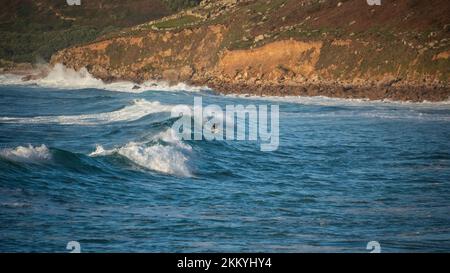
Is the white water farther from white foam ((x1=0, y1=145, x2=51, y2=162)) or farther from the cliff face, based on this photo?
white foam ((x1=0, y1=145, x2=51, y2=162))

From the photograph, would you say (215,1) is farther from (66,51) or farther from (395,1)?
(395,1)

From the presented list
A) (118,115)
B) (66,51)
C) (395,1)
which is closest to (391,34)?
(395,1)

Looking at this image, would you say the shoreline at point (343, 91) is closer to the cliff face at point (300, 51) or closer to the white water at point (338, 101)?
the cliff face at point (300, 51)

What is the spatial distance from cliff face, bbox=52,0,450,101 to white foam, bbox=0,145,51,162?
122 ft

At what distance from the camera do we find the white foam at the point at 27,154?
19469mm

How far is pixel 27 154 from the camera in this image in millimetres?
19922

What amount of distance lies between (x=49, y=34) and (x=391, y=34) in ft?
192

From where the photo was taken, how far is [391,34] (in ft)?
201

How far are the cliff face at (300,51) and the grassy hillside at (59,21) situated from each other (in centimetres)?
2164

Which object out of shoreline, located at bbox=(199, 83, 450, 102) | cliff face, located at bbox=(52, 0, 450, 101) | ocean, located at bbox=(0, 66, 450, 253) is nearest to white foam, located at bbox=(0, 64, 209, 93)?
cliff face, located at bbox=(52, 0, 450, 101)

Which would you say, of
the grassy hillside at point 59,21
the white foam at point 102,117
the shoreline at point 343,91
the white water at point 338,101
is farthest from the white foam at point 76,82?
the white foam at point 102,117

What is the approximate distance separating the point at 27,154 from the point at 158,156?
3425 millimetres

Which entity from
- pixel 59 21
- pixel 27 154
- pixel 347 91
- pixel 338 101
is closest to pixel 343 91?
pixel 347 91
